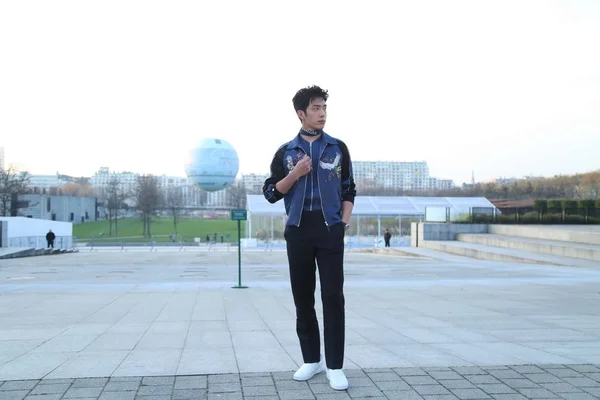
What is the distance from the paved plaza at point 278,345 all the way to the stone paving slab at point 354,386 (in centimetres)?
1

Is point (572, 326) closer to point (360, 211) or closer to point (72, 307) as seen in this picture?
point (72, 307)

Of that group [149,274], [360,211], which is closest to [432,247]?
[360,211]

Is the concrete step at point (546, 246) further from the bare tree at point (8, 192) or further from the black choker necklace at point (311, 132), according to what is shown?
the bare tree at point (8, 192)

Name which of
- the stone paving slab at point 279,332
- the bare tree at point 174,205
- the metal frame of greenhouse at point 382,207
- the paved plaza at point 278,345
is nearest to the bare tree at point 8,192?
the bare tree at point 174,205

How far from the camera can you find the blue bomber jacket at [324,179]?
4.48 meters

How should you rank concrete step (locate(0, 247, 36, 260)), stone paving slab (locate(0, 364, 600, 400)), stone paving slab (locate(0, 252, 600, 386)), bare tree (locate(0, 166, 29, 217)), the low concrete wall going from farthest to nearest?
bare tree (locate(0, 166, 29, 217)) → the low concrete wall → concrete step (locate(0, 247, 36, 260)) → stone paving slab (locate(0, 252, 600, 386)) → stone paving slab (locate(0, 364, 600, 400))

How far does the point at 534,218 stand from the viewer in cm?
3497

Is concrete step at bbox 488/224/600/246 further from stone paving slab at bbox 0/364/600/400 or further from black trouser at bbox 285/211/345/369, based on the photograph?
black trouser at bbox 285/211/345/369

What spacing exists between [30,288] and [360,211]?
3242 centimetres

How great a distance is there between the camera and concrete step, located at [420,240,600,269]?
20486 millimetres

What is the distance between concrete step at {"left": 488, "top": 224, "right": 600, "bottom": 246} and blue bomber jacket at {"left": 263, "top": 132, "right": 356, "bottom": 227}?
2226cm

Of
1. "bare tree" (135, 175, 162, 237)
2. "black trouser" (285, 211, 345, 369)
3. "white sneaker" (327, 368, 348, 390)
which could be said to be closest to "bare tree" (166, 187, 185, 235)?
"bare tree" (135, 175, 162, 237)

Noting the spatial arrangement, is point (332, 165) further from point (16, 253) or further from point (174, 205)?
point (174, 205)

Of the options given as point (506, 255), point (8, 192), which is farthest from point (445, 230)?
point (8, 192)
